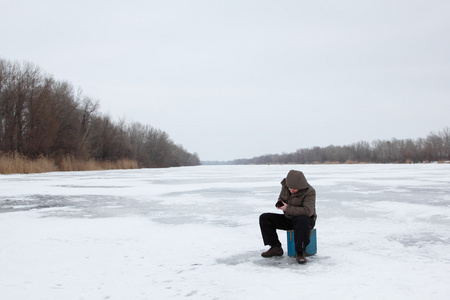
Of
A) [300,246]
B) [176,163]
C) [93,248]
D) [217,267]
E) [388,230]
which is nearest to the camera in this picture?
[217,267]

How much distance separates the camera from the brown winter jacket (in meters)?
3.29

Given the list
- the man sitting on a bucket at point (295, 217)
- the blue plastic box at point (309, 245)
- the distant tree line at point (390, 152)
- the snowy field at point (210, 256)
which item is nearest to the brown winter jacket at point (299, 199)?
the man sitting on a bucket at point (295, 217)

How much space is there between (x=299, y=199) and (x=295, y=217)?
0.58 feet

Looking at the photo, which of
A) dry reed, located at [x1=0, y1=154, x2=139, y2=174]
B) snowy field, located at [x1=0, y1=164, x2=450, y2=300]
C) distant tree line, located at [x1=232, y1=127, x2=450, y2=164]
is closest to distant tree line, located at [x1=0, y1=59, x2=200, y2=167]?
dry reed, located at [x1=0, y1=154, x2=139, y2=174]

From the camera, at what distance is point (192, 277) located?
2.67 meters

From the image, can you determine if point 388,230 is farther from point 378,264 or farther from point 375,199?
point 375,199

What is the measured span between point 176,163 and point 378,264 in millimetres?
69693

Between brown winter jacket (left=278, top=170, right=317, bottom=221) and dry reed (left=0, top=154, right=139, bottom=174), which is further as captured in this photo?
dry reed (left=0, top=154, right=139, bottom=174)

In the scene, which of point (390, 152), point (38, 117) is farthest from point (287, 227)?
point (390, 152)

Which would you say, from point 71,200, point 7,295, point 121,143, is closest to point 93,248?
point 7,295

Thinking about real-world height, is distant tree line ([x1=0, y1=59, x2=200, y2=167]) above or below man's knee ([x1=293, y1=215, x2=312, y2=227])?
above

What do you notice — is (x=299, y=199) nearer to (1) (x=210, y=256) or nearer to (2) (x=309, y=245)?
(2) (x=309, y=245)

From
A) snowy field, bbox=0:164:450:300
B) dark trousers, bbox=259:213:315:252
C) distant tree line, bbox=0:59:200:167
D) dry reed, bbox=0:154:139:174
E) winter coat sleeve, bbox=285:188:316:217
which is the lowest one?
snowy field, bbox=0:164:450:300

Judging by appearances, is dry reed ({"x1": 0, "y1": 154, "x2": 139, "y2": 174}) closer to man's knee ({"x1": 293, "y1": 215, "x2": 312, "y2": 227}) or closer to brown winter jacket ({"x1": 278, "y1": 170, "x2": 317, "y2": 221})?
brown winter jacket ({"x1": 278, "y1": 170, "x2": 317, "y2": 221})
